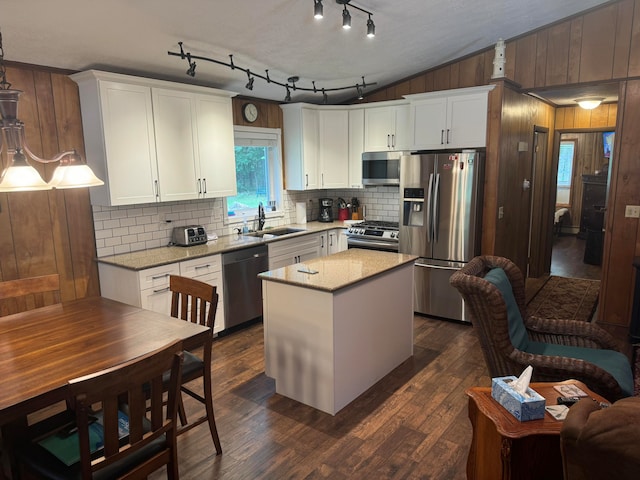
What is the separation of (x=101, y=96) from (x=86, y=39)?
47cm

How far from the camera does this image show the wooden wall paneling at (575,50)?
13.6ft

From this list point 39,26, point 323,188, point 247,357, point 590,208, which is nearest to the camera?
point 39,26

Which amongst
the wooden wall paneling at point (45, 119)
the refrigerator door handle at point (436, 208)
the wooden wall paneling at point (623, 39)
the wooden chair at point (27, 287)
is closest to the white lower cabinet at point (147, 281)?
the wooden chair at point (27, 287)

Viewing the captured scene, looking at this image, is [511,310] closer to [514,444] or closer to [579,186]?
[514,444]

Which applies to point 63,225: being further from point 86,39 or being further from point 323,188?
point 323,188

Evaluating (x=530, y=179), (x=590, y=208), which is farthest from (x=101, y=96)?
(x=590, y=208)

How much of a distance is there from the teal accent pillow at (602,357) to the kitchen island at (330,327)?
1.02m

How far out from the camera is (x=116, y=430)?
164 cm

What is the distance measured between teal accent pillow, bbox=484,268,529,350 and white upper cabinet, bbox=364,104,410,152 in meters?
2.52

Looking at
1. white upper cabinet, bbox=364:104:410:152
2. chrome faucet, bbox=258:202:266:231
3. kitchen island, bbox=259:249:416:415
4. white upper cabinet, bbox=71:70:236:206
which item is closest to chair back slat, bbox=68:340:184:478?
kitchen island, bbox=259:249:416:415

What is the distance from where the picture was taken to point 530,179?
543 centimetres

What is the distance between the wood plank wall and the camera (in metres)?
3.27

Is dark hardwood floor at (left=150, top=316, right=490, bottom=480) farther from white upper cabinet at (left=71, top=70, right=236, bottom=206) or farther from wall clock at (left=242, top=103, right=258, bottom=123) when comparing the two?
wall clock at (left=242, top=103, right=258, bottom=123)

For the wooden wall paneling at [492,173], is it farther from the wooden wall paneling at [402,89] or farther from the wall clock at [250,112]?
the wall clock at [250,112]
